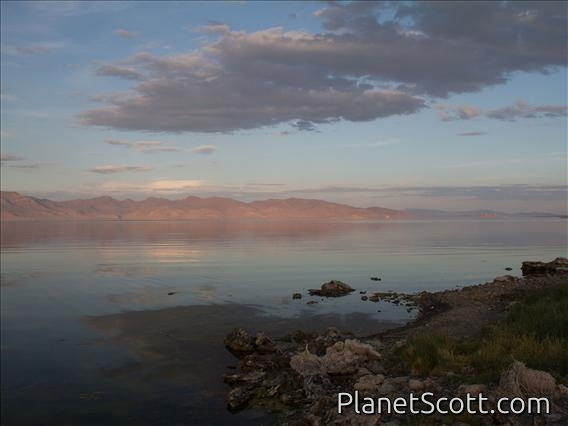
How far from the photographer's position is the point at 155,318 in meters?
25.0

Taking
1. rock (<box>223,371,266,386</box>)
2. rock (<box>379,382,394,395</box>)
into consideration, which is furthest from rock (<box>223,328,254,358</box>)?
rock (<box>379,382,394,395</box>)

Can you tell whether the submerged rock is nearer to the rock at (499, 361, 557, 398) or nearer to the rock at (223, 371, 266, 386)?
the rock at (223, 371, 266, 386)

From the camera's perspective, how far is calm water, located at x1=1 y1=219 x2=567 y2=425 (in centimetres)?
1440

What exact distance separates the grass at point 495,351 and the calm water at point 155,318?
186 inches

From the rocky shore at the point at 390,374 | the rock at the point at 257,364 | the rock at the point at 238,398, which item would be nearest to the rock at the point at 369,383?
the rocky shore at the point at 390,374

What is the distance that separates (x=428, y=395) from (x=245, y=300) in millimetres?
19629

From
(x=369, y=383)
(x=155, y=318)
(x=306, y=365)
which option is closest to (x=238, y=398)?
(x=306, y=365)

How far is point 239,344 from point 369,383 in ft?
25.2

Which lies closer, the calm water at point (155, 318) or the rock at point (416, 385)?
the rock at point (416, 385)

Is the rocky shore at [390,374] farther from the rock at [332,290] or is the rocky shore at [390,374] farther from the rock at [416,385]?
the rock at [332,290]

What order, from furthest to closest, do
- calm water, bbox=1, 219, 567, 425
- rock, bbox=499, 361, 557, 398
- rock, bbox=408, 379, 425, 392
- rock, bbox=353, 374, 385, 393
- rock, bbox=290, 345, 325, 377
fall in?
rock, bbox=290, 345, 325, 377
calm water, bbox=1, 219, 567, 425
rock, bbox=353, 374, 385, 393
rock, bbox=408, 379, 425, 392
rock, bbox=499, 361, 557, 398

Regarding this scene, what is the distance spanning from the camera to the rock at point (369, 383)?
12539mm

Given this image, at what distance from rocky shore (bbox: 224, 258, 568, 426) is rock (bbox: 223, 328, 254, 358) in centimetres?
4

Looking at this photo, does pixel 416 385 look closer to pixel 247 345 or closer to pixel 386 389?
pixel 386 389
